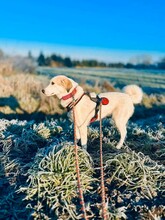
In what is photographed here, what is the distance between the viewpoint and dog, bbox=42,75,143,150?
16.1ft

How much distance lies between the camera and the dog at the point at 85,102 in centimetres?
492

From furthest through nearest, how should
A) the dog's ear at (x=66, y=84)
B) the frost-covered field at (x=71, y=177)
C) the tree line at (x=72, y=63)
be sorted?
the tree line at (x=72, y=63) < the dog's ear at (x=66, y=84) < the frost-covered field at (x=71, y=177)

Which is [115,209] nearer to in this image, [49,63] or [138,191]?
[138,191]

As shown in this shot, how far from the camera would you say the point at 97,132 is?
616cm

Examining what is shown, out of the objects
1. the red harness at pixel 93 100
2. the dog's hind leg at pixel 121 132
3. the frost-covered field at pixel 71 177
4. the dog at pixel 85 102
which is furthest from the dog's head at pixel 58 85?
the dog's hind leg at pixel 121 132

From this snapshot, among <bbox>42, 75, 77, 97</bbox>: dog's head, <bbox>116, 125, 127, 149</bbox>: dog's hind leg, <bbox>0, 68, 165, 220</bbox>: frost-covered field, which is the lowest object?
<bbox>0, 68, 165, 220</bbox>: frost-covered field

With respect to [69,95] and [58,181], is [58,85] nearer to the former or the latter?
[69,95]

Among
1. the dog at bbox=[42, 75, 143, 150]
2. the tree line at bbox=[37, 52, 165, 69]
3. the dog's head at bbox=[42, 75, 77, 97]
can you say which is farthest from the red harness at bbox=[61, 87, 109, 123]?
the tree line at bbox=[37, 52, 165, 69]

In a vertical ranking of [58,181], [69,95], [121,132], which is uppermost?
[69,95]

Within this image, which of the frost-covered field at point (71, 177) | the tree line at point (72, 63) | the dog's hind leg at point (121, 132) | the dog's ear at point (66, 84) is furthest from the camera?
the tree line at point (72, 63)

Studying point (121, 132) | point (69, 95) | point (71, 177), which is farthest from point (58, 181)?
point (121, 132)

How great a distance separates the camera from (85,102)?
5148 millimetres

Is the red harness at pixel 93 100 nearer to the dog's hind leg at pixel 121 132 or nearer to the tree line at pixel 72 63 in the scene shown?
the dog's hind leg at pixel 121 132

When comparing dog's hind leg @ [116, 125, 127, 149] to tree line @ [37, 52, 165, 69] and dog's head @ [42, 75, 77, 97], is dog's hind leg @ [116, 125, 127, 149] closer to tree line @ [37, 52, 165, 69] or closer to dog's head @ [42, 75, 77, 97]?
dog's head @ [42, 75, 77, 97]
